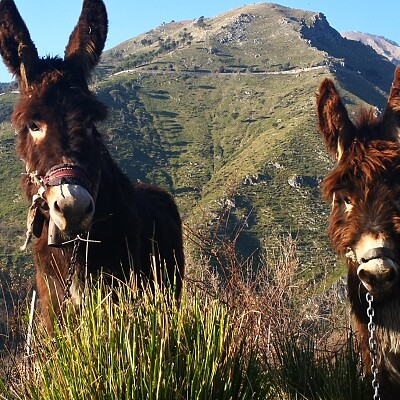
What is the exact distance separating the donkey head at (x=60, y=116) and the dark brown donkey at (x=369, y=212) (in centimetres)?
192

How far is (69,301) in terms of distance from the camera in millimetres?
3326

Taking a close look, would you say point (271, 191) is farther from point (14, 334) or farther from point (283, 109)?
point (14, 334)

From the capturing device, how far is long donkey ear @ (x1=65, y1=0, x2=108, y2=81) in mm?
4836

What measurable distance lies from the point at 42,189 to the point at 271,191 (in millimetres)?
48906

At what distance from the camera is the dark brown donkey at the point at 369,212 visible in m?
3.54

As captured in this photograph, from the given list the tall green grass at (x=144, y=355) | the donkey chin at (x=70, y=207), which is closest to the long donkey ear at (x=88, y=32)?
the donkey chin at (x=70, y=207)

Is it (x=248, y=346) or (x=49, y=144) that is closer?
(x=248, y=346)

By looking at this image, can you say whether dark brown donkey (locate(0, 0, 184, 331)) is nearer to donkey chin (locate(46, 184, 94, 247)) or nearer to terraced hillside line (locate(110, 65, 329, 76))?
donkey chin (locate(46, 184, 94, 247))

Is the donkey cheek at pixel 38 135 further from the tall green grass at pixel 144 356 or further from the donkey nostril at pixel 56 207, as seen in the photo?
the tall green grass at pixel 144 356

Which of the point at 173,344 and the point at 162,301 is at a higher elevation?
the point at 162,301

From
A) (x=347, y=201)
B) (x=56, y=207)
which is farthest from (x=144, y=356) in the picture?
(x=347, y=201)

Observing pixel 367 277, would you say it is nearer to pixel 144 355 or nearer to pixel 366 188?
pixel 366 188

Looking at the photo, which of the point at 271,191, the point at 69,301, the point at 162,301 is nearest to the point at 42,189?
the point at 69,301

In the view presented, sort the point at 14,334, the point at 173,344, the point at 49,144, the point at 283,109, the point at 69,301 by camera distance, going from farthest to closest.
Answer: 1. the point at 283,109
2. the point at 49,144
3. the point at 14,334
4. the point at 69,301
5. the point at 173,344
